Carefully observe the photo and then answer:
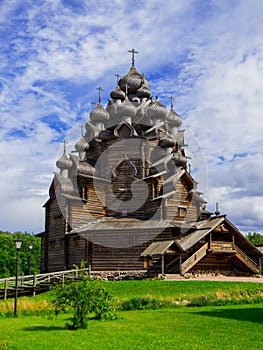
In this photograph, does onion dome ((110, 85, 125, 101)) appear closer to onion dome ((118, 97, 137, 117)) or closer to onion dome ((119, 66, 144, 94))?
onion dome ((119, 66, 144, 94))

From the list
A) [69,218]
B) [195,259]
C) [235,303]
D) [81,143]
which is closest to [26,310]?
[235,303]

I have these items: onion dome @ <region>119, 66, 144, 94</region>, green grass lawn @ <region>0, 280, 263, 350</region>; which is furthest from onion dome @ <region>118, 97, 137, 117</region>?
green grass lawn @ <region>0, 280, 263, 350</region>

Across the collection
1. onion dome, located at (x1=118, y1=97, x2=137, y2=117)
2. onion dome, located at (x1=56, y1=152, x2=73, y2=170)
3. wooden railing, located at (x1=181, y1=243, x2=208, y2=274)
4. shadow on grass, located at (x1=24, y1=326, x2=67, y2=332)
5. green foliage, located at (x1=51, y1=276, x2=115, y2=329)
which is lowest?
shadow on grass, located at (x1=24, y1=326, x2=67, y2=332)

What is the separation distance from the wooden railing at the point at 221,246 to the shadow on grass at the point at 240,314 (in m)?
15.0

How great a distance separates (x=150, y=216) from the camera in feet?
120

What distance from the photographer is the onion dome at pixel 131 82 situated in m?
44.2

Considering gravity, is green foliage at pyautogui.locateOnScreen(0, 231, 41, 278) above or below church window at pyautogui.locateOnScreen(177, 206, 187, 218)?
below

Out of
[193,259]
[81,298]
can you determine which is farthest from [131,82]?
[81,298]

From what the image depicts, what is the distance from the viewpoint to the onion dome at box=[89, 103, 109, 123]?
42688 mm

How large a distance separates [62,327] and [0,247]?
189 feet

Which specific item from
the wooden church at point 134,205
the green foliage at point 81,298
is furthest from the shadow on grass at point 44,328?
the wooden church at point 134,205

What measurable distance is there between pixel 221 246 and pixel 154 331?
68.5 ft

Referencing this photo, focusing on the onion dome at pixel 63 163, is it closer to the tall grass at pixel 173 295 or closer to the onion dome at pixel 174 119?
the onion dome at pixel 174 119

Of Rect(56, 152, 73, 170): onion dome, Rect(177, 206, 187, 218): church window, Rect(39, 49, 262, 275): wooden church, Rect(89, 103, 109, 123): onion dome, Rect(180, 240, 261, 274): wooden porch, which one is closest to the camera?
Rect(180, 240, 261, 274): wooden porch
